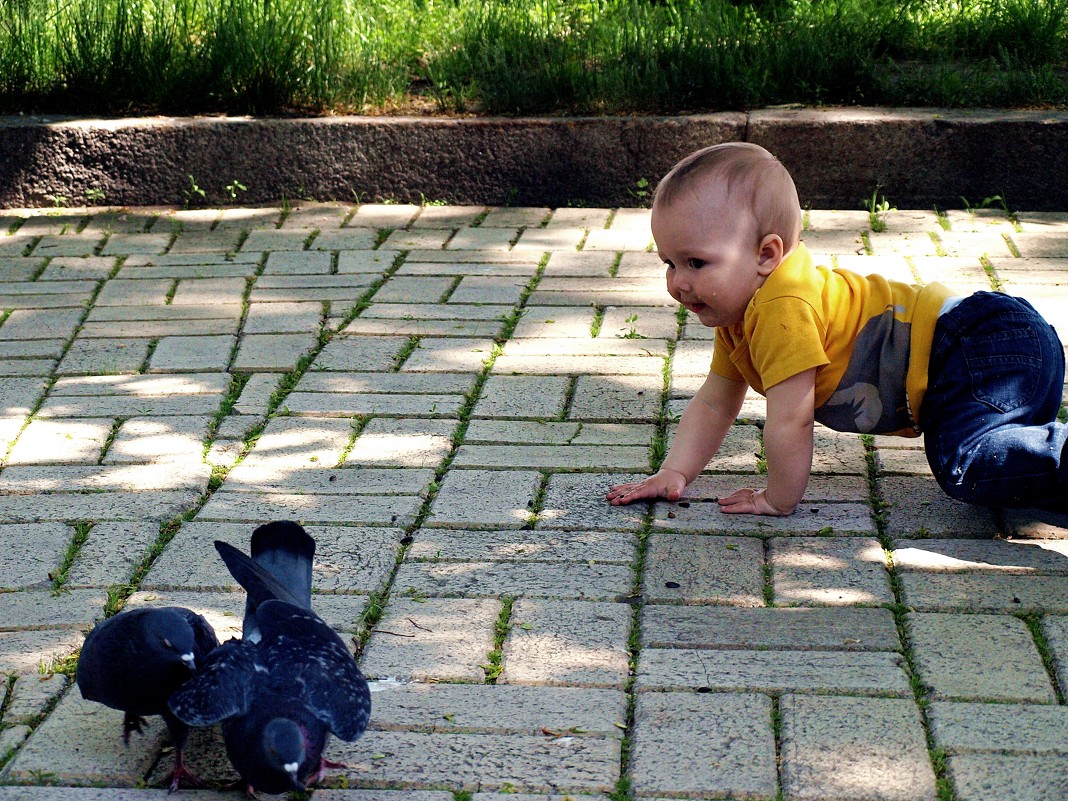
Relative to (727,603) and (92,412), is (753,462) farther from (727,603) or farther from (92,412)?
(92,412)

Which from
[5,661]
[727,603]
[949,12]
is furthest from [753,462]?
[949,12]

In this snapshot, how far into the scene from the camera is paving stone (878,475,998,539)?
10.3ft

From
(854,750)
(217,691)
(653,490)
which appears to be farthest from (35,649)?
(854,750)

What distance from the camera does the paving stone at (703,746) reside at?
2.18 metres

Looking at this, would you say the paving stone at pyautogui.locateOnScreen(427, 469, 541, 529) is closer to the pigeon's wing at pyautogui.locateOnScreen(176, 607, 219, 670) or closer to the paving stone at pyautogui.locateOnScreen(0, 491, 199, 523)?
the paving stone at pyautogui.locateOnScreen(0, 491, 199, 523)

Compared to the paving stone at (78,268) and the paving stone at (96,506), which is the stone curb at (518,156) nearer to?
the paving stone at (78,268)

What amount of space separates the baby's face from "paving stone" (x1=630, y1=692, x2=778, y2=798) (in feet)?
3.49

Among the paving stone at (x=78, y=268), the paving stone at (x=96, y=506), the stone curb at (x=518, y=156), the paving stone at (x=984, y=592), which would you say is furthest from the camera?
the stone curb at (x=518, y=156)

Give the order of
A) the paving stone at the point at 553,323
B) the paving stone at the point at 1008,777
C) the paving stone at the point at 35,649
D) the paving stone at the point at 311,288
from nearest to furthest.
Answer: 1. the paving stone at the point at 1008,777
2. the paving stone at the point at 35,649
3. the paving stone at the point at 553,323
4. the paving stone at the point at 311,288

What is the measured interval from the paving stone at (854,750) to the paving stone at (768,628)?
0.73 feet

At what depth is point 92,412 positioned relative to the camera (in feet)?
12.9

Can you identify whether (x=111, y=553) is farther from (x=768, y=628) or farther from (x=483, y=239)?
(x=483, y=239)

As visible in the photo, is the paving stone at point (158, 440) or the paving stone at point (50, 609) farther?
the paving stone at point (158, 440)

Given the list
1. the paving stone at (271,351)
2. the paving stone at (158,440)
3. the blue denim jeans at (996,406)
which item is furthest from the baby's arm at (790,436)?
the paving stone at (271,351)
